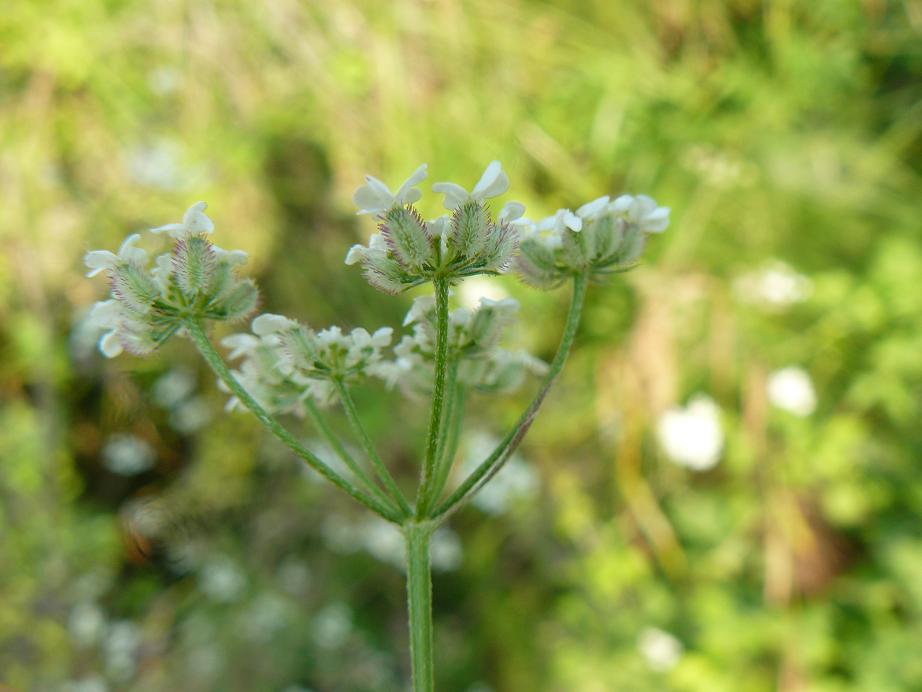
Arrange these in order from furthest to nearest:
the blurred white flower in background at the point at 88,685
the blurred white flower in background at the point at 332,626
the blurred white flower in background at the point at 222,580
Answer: the blurred white flower in background at the point at 222,580 → the blurred white flower in background at the point at 332,626 → the blurred white flower in background at the point at 88,685

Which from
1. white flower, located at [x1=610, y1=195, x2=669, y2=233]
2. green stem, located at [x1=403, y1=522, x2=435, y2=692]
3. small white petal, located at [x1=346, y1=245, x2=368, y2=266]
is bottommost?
green stem, located at [x1=403, y1=522, x2=435, y2=692]

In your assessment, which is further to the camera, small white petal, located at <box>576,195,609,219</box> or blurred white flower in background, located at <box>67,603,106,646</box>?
blurred white flower in background, located at <box>67,603,106,646</box>

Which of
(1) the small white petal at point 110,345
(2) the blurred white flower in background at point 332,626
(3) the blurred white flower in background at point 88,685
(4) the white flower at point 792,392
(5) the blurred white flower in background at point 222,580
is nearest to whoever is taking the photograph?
(1) the small white petal at point 110,345

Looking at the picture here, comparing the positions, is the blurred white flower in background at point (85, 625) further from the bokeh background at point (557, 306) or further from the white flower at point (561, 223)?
the white flower at point (561, 223)

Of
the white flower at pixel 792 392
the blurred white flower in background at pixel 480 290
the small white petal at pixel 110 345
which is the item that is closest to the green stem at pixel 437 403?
the small white petal at pixel 110 345

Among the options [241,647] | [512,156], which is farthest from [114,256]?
[241,647]

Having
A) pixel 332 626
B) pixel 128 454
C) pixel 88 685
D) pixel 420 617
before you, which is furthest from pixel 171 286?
pixel 128 454

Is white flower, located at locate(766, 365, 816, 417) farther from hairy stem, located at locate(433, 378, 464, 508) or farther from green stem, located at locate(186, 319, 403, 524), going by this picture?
green stem, located at locate(186, 319, 403, 524)

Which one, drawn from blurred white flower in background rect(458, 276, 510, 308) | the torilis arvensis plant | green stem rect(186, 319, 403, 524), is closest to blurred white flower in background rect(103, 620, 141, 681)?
blurred white flower in background rect(458, 276, 510, 308)
